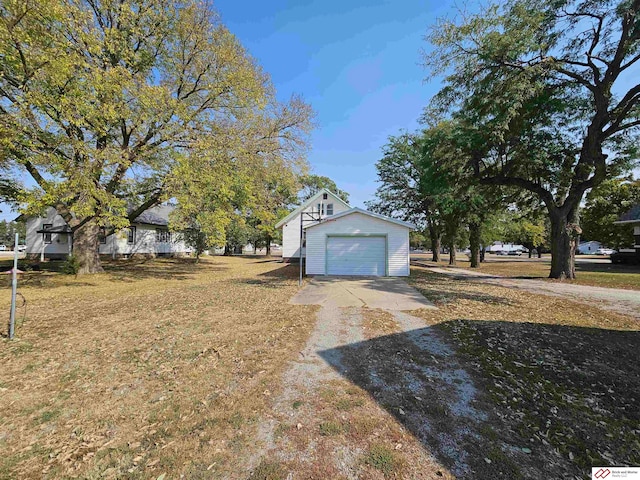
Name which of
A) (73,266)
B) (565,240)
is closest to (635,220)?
(565,240)

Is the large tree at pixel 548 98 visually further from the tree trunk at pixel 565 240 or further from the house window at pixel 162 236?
the house window at pixel 162 236

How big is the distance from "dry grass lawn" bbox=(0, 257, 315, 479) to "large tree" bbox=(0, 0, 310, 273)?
208 inches

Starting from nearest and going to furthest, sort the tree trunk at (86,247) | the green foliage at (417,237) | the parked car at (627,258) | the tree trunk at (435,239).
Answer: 1. the tree trunk at (86,247)
2. the parked car at (627,258)
3. the tree trunk at (435,239)
4. the green foliage at (417,237)

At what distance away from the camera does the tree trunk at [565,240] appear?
12.7 meters

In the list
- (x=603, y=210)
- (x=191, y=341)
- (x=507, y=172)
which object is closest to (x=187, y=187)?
(x=191, y=341)

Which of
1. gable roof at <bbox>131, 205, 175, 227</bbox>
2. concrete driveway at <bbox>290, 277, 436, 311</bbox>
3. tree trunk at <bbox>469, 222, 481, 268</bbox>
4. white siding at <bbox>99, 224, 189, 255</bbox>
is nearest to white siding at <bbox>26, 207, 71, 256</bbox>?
white siding at <bbox>99, 224, 189, 255</bbox>

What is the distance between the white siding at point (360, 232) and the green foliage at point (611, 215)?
2297 centimetres

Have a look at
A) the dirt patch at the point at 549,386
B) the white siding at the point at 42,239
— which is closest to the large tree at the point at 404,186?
the dirt patch at the point at 549,386

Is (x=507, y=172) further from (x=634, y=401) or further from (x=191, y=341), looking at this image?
(x=191, y=341)

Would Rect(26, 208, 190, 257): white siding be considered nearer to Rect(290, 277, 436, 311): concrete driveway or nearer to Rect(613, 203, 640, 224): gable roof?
Rect(290, 277, 436, 311): concrete driveway

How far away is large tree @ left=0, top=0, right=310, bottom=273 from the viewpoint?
8617 mm

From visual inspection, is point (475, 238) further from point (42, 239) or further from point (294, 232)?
point (42, 239)

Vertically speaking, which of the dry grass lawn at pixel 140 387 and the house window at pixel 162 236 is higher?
the house window at pixel 162 236

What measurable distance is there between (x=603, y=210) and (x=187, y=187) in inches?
1494
